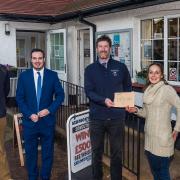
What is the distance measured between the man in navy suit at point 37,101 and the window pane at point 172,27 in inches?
137

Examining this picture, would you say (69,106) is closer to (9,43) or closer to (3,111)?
(9,43)

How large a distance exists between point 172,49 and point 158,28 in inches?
24.4

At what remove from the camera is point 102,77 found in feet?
15.1

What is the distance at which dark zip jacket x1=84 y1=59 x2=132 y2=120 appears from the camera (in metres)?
4.59

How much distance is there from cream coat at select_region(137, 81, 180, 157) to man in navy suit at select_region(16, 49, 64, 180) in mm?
1386

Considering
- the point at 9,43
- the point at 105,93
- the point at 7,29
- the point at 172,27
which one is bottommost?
the point at 105,93

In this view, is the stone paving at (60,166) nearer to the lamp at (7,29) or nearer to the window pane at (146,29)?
the window pane at (146,29)

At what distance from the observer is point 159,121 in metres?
4.16

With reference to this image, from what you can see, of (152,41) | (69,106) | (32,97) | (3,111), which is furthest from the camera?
(69,106)

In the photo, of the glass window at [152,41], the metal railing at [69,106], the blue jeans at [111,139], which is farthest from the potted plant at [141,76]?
the blue jeans at [111,139]

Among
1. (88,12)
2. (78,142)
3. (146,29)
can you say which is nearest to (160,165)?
(78,142)

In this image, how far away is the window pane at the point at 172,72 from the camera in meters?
7.81

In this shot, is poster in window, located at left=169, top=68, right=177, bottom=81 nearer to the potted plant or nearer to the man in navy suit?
the potted plant

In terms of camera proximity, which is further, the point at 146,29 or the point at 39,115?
the point at 146,29
